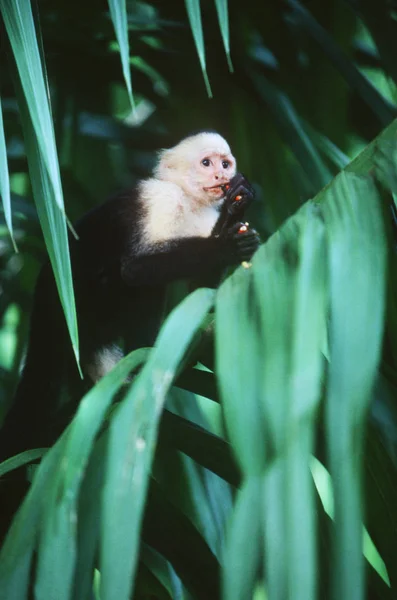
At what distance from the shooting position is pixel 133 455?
0.52m

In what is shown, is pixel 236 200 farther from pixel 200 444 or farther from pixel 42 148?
pixel 42 148

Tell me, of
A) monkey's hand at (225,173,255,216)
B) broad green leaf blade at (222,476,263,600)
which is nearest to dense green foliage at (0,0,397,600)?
broad green leaf blade at (222,476,263,600)

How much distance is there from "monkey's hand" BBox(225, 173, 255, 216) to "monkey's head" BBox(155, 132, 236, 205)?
0.84ft

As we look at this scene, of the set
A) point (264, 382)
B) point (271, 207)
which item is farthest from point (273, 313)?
point (271, 207)

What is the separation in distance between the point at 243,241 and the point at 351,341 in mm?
758

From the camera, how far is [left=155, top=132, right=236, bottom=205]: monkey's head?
167 cm

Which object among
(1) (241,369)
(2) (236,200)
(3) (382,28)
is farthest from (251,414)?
(3) (382,28)

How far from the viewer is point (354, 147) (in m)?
1.69

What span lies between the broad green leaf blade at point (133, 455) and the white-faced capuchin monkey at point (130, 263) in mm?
733

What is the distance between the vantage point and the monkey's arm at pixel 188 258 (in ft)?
4.20

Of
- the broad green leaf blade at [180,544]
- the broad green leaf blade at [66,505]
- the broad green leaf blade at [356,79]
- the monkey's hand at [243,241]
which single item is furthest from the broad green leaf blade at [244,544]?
the broad green leaf blade at [356,79]

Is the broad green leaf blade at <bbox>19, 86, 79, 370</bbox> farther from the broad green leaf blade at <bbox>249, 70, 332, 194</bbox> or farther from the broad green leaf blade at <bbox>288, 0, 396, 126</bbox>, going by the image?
the broad green leaf blade at <bbox>288, 0, 396, 126</bbox>

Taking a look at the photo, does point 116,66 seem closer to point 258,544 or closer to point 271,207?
point 271,207

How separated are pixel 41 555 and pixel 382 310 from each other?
259 mm
